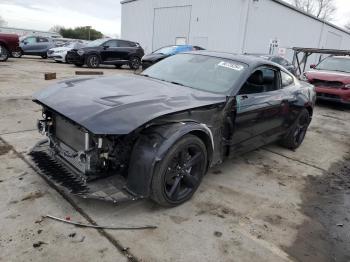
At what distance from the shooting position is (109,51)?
16.5 meters

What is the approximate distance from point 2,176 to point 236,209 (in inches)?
99.7

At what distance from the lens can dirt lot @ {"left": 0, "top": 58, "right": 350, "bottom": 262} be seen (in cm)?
262

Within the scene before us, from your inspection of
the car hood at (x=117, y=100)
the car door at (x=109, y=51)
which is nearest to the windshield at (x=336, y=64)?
the car hood at (x=117, y=100)

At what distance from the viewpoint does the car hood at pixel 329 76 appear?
994 cm

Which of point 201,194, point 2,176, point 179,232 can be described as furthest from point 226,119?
point 2,176

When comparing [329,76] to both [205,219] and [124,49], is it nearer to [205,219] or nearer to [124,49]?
[205,219]

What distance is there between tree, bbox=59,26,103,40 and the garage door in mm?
32217

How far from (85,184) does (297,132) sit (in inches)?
155

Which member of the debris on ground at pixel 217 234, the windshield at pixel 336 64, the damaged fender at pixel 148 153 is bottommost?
the debris on ground at pixel 217 234

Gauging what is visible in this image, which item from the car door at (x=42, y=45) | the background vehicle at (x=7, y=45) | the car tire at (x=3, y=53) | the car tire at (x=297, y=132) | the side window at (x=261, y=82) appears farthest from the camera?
the car door at (x=42, y=45)

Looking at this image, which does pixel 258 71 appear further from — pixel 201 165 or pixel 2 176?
pixel 2 176

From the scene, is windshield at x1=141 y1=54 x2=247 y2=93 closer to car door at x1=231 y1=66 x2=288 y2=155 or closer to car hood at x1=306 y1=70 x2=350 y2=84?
car door at x1=231 y1=66 x2=288 y2=155

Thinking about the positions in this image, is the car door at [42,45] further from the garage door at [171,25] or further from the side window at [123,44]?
the garage door at [171,25]

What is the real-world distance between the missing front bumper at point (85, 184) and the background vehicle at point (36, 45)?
18911 mm
